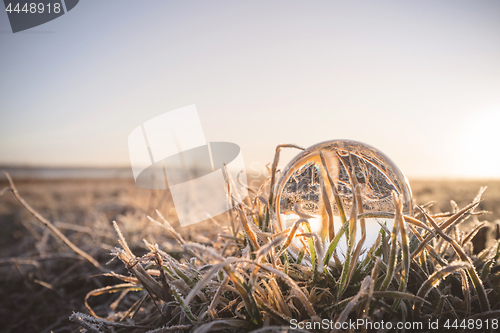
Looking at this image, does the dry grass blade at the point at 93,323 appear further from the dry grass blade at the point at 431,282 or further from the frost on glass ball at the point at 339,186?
the dry grass blade at the point at 431,282

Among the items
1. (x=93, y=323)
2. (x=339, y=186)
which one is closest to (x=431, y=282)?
(x=339, y=186)

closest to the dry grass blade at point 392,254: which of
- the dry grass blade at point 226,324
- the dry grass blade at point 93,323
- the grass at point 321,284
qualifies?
the grass at point 321,284

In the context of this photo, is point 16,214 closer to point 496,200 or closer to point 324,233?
point 324,233

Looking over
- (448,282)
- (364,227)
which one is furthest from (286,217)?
(448,282)

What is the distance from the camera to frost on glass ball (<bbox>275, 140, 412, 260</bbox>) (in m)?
1.09

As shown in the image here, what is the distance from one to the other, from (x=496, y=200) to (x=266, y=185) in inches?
152

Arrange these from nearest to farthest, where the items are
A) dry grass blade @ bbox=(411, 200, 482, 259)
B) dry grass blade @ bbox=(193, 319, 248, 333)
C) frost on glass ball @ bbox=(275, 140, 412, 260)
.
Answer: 1. dry grass blade @ bbox=(193, 319, 248, 333)
2. dry grass blade @ bbox=(411, 200, 482, 259)
3. frost on glass ball @ bbox=(275, 140, 412, 260)

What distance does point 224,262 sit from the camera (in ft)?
2.55

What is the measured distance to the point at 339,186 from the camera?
3.64 feet

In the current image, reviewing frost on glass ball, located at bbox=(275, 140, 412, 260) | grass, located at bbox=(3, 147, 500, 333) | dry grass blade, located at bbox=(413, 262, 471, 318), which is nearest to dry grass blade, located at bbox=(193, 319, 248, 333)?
grass, located at bbox=(3, 147, 500, 333)

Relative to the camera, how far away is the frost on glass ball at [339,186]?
1091 mm

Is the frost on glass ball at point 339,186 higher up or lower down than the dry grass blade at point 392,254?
higher up

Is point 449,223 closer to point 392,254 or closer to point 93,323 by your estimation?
point 392,254

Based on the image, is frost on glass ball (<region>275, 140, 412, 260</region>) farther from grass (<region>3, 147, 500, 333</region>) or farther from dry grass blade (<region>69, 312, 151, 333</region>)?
dry grass blade (<region>69, 312, 151, 333</region>)
